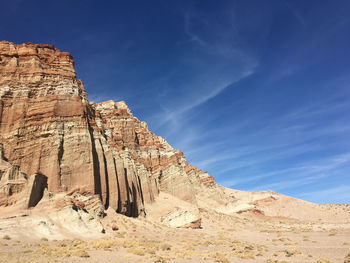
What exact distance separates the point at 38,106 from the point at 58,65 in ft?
30.3

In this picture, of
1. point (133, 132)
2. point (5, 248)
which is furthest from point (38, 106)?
point (133, 132)

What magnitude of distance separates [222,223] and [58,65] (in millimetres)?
45528

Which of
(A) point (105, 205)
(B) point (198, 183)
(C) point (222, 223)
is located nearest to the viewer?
(A) point (105, 205)

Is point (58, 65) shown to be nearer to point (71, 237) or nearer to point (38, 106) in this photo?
point (38, 106)

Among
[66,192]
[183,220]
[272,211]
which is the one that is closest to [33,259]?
[66,192]

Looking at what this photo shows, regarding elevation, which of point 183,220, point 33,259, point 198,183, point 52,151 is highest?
point 198,183

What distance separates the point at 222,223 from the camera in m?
→ 55.4

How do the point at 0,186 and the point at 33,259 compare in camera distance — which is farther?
the point at 0,186

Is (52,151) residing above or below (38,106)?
below

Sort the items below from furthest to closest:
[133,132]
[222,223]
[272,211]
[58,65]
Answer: [272,211], [133,132], [222,223], [58,65]

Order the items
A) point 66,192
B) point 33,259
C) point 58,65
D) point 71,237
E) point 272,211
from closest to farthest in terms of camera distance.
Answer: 1. point 33,259
2. point 71,237
3. point 66,192
4. point 58,65
5. point 272,211

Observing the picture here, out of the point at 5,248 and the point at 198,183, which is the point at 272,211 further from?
the point at 5,248

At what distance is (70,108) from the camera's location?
37.9m

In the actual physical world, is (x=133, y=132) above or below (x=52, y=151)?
above
